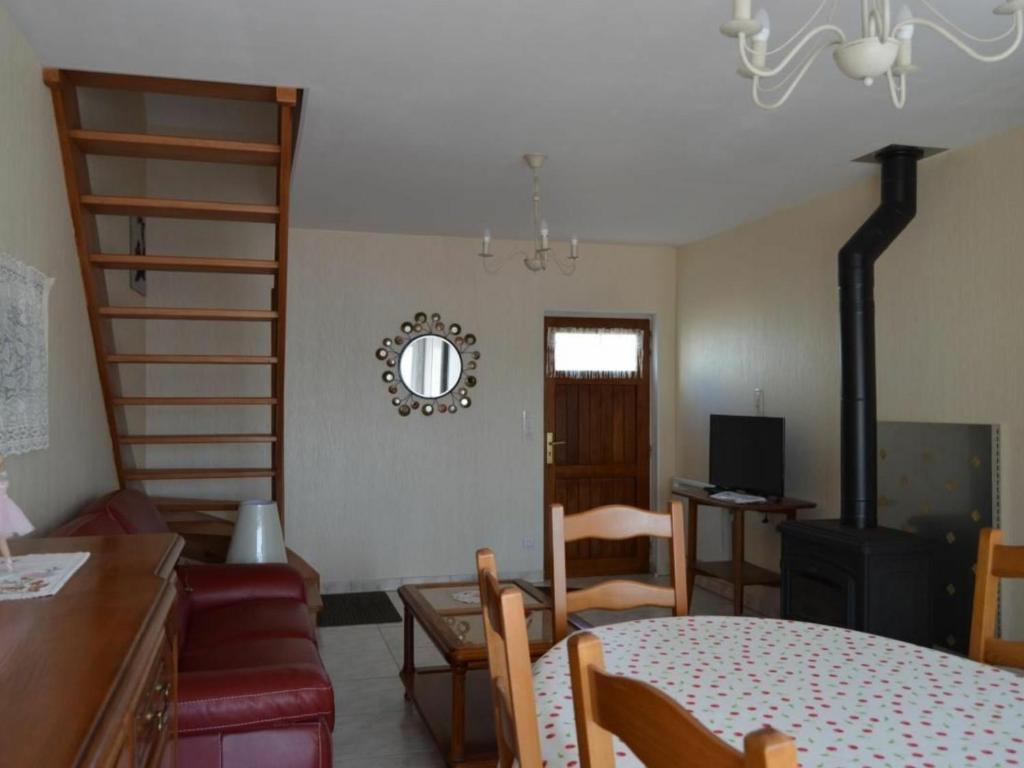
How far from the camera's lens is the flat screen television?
5125 mm

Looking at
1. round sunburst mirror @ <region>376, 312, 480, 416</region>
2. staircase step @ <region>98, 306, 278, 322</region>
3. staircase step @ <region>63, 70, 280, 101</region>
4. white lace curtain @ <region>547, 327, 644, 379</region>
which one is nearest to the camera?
staircase step @ <region>63, 70, 280, 101</region>

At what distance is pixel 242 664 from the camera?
113 inches

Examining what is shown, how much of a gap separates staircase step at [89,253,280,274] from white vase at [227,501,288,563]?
1.28 meters

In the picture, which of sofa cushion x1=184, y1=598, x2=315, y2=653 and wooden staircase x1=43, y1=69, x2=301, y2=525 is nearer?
sofa cushion x1=184, y1=598, x2=315, y2=653

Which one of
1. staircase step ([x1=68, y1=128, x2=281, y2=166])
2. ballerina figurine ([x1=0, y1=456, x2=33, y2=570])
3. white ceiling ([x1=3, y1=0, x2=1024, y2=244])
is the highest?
white ceiling ([x1=3, y1=0, x2=1024, y2=244])

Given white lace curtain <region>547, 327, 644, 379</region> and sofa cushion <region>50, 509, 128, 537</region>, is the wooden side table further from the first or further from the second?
sofa cushion <region>50, 509, 128, 537</region>

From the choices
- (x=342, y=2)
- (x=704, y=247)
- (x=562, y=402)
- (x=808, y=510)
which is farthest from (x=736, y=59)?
(x=562, y=402)

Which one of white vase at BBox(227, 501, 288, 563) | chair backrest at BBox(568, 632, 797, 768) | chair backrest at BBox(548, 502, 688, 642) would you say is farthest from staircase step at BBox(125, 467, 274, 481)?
chair backrest at BBox(568, 632, 797, 768)

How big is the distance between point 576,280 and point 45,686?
584cm

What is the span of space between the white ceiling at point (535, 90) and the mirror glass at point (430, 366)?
56.1 inches

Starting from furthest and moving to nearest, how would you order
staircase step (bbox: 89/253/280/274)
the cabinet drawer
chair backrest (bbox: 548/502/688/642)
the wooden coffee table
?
1. staircase step (bbox: 89/253/280/274)
2. the wooden coffee table
3. chair backrest (bbox: 548/502/688/642)
4. the cabinet drawer

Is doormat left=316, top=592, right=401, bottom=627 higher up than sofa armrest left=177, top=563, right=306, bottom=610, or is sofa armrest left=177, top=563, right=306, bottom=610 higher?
sofa armrest left=177, top=563, right=306, bottom=610

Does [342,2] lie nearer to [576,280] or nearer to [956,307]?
[956,307]

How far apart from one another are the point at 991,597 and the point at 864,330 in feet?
8.13
